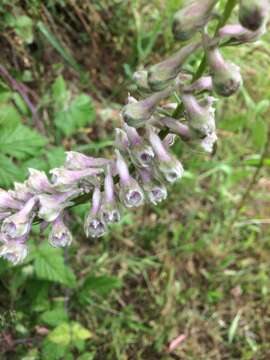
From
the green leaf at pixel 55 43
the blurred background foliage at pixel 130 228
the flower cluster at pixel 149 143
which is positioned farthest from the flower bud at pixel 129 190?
the green leaf at pixel 55 43

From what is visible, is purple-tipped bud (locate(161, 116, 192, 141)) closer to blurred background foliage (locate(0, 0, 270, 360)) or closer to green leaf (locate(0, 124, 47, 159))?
green leaf (locate(0, 124, 47, 159))

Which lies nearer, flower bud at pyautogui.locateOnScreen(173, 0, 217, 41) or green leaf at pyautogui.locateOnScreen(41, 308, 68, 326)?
flower bud at pyautogui.locateOnScreen(173, 0, 217, 41)

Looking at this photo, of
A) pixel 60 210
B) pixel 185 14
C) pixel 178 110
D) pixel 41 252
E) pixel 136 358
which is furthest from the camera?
pixel 136 358

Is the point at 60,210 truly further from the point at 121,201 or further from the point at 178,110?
the point at 178,110

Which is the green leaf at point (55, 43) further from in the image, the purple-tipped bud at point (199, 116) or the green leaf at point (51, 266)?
the purple-tipped bud at point (199, 116)

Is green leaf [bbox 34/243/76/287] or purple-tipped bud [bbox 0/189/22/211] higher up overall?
purple-tipped bud [bbox 0/189/22/211]

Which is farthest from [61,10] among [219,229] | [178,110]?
[178,110]

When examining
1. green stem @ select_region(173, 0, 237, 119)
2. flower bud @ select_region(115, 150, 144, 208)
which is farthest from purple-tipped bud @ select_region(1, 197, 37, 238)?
green stem @ select_region(173, 0, 237, 119)

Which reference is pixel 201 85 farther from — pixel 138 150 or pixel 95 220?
pixel 95 220
